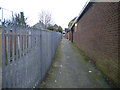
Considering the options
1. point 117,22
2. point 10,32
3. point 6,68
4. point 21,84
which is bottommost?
point 21,84

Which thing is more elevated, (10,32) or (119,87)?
(10,32)

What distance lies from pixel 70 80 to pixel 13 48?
3.05 meters

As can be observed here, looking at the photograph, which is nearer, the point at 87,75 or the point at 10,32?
the point at 10,32

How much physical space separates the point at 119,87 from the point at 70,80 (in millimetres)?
1638

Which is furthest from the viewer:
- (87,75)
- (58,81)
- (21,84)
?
(87,75)

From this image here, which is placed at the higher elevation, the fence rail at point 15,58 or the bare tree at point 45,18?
the bare tree at point 45,18

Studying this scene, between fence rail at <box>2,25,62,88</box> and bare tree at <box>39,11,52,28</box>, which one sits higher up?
bare tree at <box>39,11,52,28</box>

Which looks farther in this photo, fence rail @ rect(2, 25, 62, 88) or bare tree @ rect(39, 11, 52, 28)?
bare tree @ rect(39, 11, 52, 28)

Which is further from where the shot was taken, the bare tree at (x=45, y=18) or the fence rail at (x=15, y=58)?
the bare tree at (x=45, y=18)

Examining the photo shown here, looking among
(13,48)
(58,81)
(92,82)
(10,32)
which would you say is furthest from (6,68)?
(92,82)

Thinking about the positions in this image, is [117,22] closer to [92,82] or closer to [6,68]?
[92,82]

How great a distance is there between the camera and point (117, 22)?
15.3 feet

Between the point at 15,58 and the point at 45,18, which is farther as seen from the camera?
the point at 45,18

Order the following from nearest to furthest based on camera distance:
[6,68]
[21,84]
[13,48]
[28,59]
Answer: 1. [6,68]
2. [13,48]
3. [21,84]
4. [28,59]
